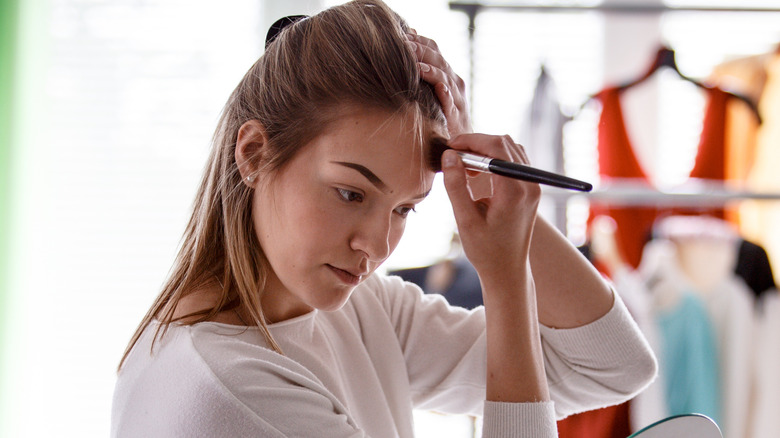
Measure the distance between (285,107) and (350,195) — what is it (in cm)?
11

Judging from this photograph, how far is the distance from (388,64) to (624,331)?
0.42 m

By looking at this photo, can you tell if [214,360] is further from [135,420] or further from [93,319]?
[93,319]

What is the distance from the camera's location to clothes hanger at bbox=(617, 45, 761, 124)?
5.16ft

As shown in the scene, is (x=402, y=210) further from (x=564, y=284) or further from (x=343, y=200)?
(x=564, y=284)

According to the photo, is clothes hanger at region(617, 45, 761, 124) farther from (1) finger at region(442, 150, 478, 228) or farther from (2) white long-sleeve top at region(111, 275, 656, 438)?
(1) finger at region(442, 150, 478, 228)

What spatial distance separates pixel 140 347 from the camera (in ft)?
2.09

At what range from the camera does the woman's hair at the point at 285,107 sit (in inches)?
25.7

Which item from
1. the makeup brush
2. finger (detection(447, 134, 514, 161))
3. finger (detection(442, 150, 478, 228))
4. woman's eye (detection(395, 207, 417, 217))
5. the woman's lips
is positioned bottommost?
the woman's lips

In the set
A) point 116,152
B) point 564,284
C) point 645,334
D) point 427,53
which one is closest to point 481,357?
point 564,284

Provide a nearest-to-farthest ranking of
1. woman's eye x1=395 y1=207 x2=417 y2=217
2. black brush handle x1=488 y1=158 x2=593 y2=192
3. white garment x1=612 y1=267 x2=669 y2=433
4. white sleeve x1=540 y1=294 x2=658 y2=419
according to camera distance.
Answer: black brush handle x1=488 y1=158 x2=593 y2=192
woman's eye x1=395 y1=207 x2=417 y2=217
white sleeve x1=540 y1=294 x2=658 y2=419
white garment x1=612 y1=267 x2=669 y2=433

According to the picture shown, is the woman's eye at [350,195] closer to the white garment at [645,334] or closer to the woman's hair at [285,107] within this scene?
the woman's hair at [285,107]

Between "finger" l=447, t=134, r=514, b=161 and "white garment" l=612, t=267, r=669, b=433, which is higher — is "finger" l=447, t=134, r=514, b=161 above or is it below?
above

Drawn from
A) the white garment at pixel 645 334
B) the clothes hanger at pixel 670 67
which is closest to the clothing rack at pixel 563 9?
the clothes hanger at pixel 670 67

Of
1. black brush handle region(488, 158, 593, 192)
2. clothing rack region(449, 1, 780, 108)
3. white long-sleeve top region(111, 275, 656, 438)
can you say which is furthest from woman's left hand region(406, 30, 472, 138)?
clothing rack region(449, 1, 780, 108)
